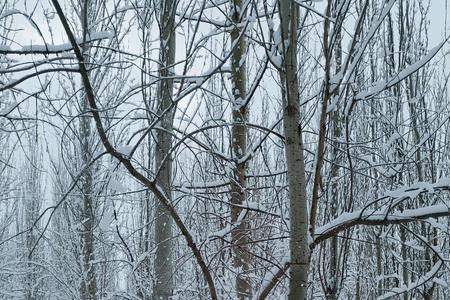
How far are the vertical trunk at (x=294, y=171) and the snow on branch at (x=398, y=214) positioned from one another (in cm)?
38

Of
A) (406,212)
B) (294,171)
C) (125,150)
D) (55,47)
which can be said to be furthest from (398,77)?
(55,47)

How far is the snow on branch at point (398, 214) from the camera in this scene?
5.74 ft

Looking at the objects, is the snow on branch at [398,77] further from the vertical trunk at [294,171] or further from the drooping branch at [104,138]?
the drooping branch at [104,138]

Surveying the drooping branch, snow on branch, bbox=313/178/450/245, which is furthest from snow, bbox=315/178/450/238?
the drooping branch

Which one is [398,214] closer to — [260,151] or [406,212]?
[406,212]

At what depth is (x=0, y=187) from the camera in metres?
11.7

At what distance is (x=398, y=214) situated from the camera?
183 cm

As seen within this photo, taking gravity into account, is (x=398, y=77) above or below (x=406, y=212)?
above

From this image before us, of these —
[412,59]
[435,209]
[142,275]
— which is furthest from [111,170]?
[142,275]

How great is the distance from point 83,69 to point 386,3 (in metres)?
1.19

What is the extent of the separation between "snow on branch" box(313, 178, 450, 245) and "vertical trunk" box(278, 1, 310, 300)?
0.38m

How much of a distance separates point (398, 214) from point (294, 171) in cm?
58

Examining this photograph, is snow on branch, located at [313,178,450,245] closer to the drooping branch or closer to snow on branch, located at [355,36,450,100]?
snow on branch, located at [355,36,450,100]

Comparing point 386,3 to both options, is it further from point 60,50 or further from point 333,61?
point 60,50
